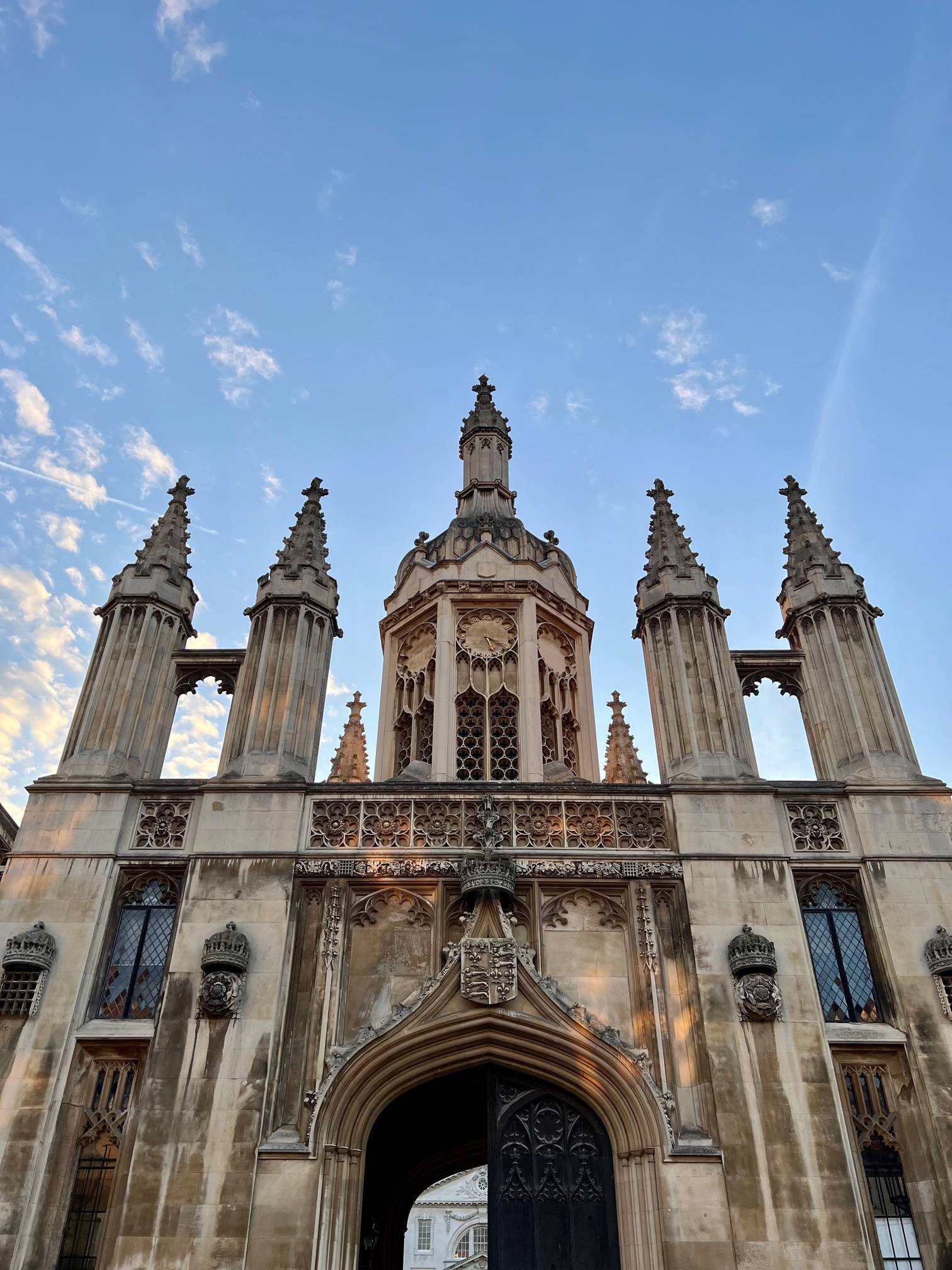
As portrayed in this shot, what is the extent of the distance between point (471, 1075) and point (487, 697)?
7253mm

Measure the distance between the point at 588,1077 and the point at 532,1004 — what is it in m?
1.08

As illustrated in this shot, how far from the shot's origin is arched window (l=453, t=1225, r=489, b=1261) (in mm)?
51969

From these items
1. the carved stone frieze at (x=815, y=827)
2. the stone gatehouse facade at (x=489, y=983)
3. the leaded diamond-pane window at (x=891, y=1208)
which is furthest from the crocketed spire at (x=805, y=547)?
the leaded diamond-pane window at (x=891, y=1208)

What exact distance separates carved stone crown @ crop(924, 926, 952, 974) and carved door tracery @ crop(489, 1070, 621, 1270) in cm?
465

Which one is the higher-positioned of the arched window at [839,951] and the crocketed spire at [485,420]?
the crocketed spire at [485,420]

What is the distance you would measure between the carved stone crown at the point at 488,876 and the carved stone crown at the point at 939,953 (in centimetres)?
537

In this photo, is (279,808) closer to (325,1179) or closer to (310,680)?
(310,680)

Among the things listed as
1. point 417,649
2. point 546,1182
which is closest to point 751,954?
point 546,1182

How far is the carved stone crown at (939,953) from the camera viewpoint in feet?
42.7

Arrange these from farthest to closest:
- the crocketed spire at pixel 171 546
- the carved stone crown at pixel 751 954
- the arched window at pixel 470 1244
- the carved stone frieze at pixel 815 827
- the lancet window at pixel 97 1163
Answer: the arched window at pixel 470 1244, the crocketed spire at pixel 171 546, the carved stone frieze at pixel 815 827, the carved stone crown at pixel 751 954, the lancet window at pixel 97 1163

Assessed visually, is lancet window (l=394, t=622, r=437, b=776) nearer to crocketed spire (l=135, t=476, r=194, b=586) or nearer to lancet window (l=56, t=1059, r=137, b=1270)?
crocketed spire (l=135, t=476, r=194, b=586)

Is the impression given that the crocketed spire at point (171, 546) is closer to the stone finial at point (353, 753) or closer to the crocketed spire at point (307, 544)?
the crocketed spire at point (307, 544)

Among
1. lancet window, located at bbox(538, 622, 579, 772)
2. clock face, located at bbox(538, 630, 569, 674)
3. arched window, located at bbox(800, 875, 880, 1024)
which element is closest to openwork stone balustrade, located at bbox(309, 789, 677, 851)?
arched window, located at bbox(800, 875, 880, 1024)

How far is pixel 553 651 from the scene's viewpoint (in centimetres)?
2072
